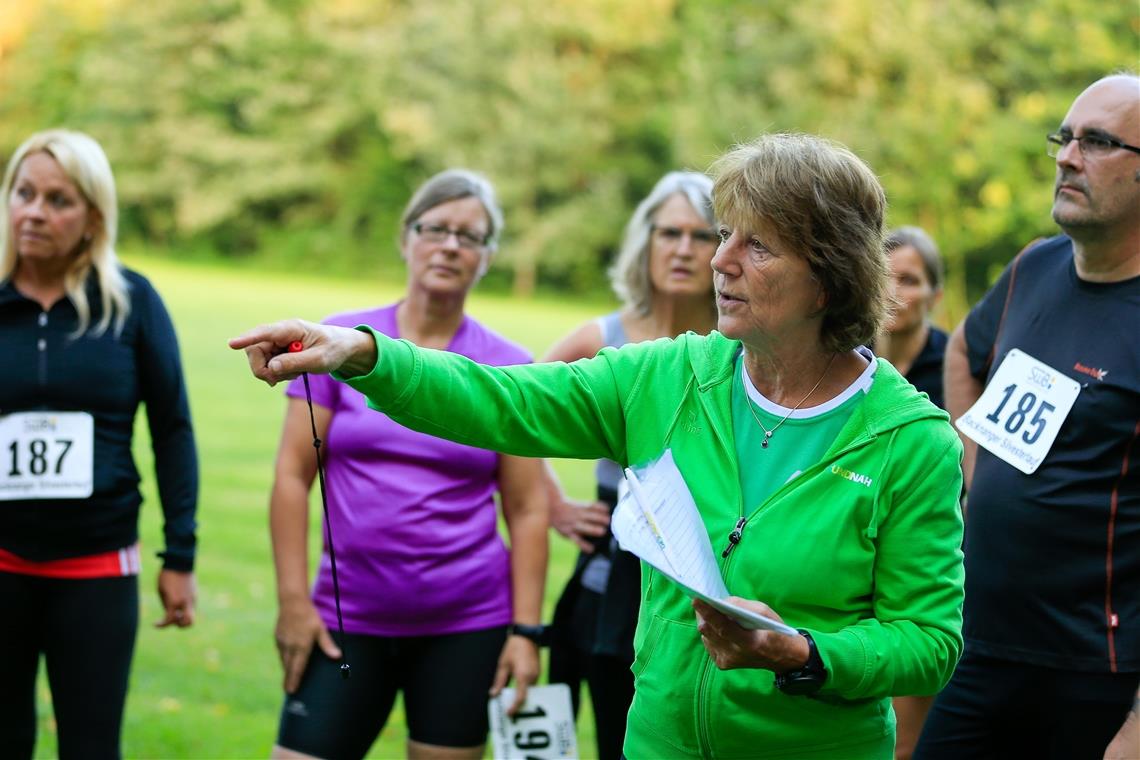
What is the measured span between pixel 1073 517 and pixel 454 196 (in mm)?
2133

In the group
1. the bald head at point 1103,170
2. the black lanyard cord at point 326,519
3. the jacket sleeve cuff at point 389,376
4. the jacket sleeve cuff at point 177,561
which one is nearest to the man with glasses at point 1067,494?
the bald head at point 1103,170

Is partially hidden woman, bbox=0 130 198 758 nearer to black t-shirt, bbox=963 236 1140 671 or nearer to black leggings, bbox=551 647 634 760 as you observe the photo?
black leggings, bbox=551 647 634 760

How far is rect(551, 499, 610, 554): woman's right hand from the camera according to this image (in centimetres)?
448

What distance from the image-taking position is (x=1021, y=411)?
3623mm

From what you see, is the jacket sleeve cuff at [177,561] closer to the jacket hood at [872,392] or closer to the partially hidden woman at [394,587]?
the partially hidden woman at [394,587]

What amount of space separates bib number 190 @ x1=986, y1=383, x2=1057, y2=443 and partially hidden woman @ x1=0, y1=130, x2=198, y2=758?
2.60 m

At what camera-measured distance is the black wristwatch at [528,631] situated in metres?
4.04

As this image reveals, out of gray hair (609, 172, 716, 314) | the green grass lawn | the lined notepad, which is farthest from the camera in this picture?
the green grass lawn

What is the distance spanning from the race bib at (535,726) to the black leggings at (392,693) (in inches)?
2.1

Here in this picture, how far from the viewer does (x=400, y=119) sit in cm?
4509

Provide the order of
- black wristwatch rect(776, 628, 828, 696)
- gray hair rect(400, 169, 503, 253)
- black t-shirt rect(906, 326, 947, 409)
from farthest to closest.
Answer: black t-shirt rect(906, 326, 947, 409), gray hair rect(400, 169, 503, 253), black wristwatch rect(776, 628, 828, 696)

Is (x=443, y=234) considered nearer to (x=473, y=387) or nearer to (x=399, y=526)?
(x=399, y=526)

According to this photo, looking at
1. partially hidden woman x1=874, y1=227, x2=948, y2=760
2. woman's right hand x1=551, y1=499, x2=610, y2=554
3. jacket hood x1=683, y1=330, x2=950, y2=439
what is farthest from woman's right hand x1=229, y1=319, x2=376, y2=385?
partially hidden woman x1=874, y1=227, x2=948, y2=760

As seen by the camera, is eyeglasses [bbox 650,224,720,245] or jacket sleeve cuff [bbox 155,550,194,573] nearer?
jacket sleeve cuff [bbox 155,550,194,573]
